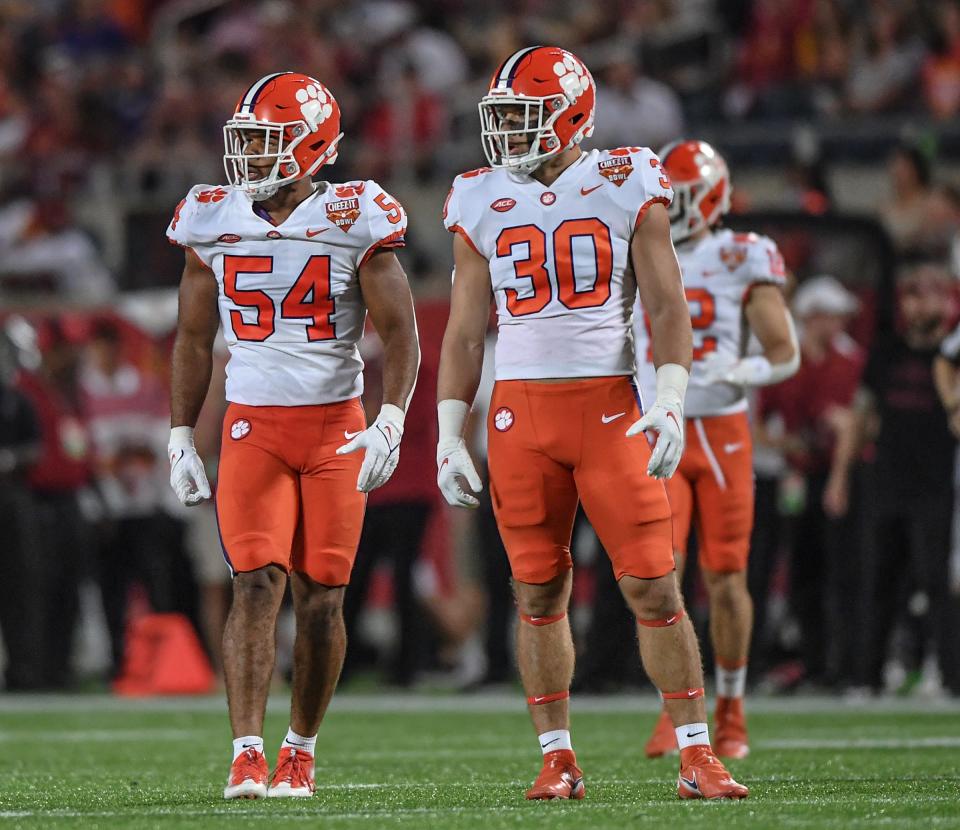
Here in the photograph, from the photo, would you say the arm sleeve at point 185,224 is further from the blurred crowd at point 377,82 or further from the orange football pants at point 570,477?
the blurred crowd at point 377,82

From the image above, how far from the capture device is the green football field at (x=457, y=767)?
4.66 metres

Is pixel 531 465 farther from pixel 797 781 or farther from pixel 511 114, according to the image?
pixel 797 781

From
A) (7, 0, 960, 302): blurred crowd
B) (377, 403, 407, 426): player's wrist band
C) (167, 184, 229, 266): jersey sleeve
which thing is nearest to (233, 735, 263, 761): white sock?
(377, 403, 407, 426): player's wrist band

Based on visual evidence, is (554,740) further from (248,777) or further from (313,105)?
(313,105)

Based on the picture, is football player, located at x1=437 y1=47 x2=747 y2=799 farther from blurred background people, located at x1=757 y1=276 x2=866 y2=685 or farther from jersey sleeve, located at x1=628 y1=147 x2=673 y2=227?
blurred background people, located at x1=757 y1=276 x2=866 y2=685

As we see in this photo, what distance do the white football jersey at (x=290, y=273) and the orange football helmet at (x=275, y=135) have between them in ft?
0.29

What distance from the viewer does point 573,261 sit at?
16.7 ft

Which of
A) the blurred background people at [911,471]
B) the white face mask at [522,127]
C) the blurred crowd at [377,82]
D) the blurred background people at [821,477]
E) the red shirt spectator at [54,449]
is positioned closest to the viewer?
the white face mask at [522,127]

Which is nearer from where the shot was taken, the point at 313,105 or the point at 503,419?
the point at 503,419

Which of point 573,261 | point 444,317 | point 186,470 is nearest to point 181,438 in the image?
point 186,470

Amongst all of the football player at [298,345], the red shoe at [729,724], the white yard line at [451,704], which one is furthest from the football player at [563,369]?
the white yard line at [451,704]

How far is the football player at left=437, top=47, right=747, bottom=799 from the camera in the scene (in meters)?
4.99

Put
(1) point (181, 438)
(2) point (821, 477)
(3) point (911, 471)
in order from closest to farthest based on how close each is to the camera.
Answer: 1. (1) point (181, 438)
2. (3) point (911, 471)
3. (2) point (821, 477)

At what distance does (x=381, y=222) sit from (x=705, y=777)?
5.48ft
